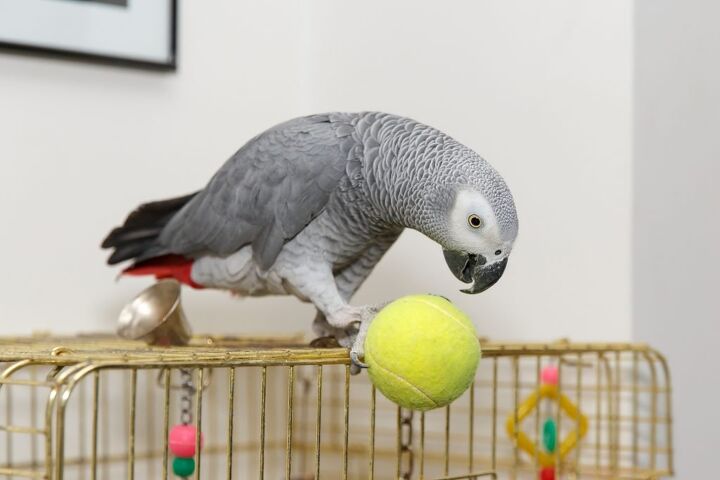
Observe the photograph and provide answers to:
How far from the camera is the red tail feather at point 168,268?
1.36 metres

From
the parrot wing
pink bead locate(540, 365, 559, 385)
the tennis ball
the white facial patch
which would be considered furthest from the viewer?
pink bead locate(540, 365, 559, 385)

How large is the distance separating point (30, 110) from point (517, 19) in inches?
32.5

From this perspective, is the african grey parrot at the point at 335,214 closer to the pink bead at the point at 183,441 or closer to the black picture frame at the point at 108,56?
the pink bead at the point at 183,441

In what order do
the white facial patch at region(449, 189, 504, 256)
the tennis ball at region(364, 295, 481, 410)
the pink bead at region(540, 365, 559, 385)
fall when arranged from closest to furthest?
1. the tennis ball at region(364, 295, 481, 410)
2. the white facial patch at region(449, 189, 504, 256)
3. the pink bead at region(540, 365, 559, 385)

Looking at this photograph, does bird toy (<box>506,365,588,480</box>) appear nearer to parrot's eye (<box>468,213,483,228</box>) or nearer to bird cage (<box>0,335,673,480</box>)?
bird cage (<box>0,335,673,480</box>)

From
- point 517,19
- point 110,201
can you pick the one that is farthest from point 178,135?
point 517,19

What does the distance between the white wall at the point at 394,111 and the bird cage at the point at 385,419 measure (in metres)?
0.10

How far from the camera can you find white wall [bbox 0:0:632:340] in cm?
147

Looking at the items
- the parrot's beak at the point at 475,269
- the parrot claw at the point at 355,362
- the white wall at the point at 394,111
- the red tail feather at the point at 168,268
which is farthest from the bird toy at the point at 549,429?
the red tail feather at the point at 168,268

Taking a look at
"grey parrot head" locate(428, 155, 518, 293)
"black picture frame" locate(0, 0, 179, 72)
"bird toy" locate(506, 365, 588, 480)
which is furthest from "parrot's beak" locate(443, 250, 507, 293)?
"black picture frame" locate(0, 0, 179, 72)

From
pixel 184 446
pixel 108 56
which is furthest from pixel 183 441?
pixel 108 56

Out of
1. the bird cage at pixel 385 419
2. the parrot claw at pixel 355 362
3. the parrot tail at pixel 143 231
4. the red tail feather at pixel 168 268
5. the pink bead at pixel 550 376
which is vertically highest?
the parrot tail at pixel 143 231

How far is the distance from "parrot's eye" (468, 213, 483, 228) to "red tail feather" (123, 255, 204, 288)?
476 millimetres

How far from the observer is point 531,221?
153 cm
